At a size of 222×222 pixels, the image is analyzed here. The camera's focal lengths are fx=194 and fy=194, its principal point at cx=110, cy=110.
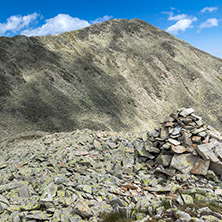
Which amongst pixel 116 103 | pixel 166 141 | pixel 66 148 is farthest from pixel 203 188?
pixel 116 103

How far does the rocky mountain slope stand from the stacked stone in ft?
86.4

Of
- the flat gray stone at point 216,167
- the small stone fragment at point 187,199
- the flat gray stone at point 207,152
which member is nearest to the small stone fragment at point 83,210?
the small stone fragment at point 187,199

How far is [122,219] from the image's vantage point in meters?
7.91

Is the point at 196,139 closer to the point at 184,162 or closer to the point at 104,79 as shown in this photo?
the point at 184,162

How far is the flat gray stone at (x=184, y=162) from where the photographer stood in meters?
12.0

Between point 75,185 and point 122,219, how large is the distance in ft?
11.1

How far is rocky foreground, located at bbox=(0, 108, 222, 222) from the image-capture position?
841 cm

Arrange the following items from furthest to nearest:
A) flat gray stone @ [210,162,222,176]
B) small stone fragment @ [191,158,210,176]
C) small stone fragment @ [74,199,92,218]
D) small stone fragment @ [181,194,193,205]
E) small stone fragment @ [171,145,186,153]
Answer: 1. small stone fragment @ [171,145,186,153]
2. flat gray stone @ [210,162,222,176]
3. small stone fragment @ [191,158,210,176]
4. small stone fragment @ [181,194,193,205]
5. small stone fragment @ [74,199,92,218]

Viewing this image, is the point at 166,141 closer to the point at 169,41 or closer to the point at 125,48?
the point at 125,48

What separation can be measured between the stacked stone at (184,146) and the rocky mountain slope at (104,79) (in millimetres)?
26344

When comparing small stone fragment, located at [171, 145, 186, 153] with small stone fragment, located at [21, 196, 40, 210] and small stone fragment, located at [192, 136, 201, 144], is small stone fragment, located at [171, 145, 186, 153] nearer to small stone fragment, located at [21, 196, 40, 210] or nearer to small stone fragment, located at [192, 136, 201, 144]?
small stone fragment, located at [192, 136, 201, 144]

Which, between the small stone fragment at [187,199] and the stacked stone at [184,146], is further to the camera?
the stacked stone at [184,146]

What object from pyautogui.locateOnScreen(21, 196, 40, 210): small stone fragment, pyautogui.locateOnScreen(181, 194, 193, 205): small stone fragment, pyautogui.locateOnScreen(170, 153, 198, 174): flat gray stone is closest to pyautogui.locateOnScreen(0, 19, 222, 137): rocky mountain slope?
pyautogui.locateOnScreen(21, 196, 40, 210): small stone fragment

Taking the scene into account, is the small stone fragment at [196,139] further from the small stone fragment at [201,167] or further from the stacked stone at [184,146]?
the small stone fragment at [201,167]
